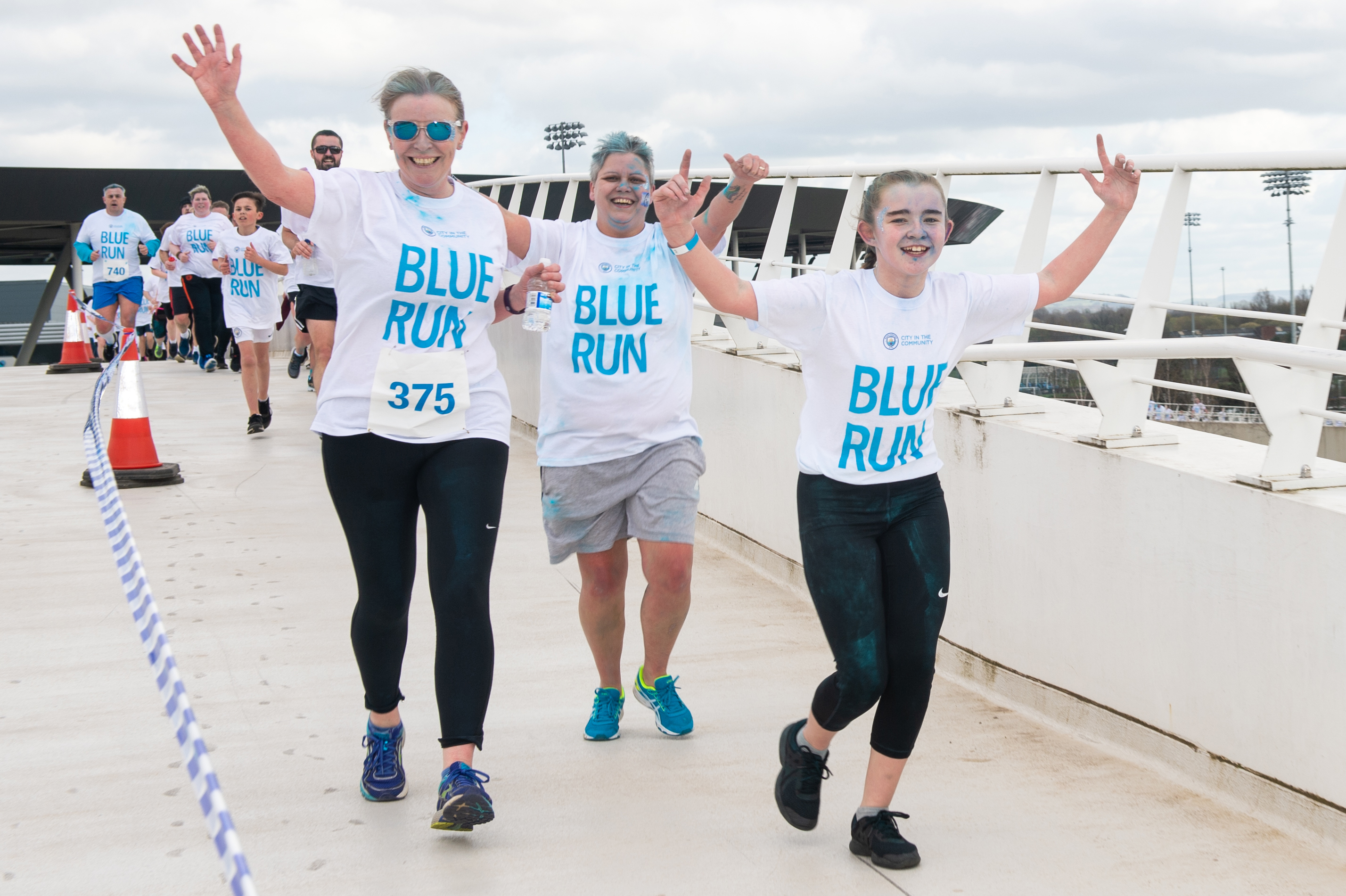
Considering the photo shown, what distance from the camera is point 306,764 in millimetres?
4121

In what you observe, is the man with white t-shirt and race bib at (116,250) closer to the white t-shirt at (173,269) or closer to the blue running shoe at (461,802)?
the white t-shirt at (173,269)

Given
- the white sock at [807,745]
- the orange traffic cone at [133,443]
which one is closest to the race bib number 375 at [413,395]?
the white sock at [807,745]

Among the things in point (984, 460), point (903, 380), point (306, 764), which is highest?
point (903, 380)

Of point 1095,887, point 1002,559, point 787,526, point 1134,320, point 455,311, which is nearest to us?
point 1095,887

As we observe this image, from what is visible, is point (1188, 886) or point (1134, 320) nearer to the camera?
point (1188, 886)

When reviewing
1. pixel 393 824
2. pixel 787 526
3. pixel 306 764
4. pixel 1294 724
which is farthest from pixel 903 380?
pixel 787 526

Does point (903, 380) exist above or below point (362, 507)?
above

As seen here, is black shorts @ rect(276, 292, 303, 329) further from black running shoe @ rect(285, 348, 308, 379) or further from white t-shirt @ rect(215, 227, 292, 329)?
white t-shirt @ rect(215, 227, 292, 329)

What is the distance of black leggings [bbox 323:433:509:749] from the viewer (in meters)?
3.49

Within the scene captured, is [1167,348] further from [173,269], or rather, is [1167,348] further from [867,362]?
[173,269]

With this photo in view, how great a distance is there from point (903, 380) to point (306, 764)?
2239 millimetres

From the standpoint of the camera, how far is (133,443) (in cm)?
902

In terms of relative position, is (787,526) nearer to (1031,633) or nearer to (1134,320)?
(1031,633)

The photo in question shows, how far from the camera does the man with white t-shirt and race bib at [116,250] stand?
14.4 meters
